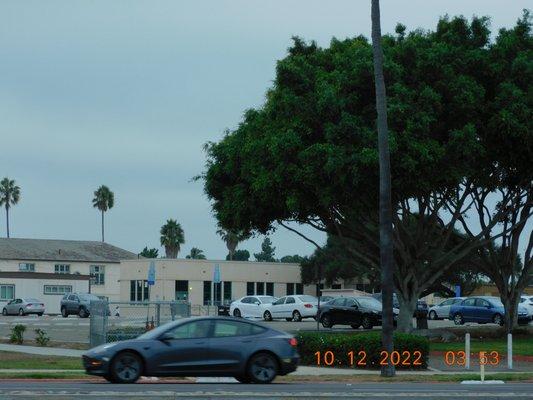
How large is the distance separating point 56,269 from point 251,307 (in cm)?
3943

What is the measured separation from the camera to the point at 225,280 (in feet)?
300

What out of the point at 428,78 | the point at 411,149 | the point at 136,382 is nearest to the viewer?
the point at 136,382

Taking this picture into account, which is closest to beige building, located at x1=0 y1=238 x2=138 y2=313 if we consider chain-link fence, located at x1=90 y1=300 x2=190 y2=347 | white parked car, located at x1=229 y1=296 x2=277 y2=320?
white parked car, located at x1=229 y1=296 x2=277 y2=320

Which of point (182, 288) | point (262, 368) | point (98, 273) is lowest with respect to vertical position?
point (262, 368)

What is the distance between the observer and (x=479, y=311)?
56.8 meters

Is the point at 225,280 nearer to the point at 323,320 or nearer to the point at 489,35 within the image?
the point at 323,320

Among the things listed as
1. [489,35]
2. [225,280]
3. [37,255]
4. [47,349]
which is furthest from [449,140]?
[37,255]

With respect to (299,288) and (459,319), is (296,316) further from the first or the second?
(299,288)

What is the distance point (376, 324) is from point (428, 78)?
16.8m

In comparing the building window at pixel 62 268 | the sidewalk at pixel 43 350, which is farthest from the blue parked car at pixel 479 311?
the building window at pixel 62 268

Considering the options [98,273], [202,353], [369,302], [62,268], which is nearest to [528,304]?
[369,302]

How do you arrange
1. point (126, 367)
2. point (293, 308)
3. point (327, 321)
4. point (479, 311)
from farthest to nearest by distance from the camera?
point (293, 308) < point (479, 311) < point (327, 321) < point (126, 367)

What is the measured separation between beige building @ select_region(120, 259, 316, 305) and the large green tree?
44.2 meters

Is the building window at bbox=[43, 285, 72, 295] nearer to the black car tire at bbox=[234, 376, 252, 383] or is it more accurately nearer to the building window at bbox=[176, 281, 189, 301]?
the building window at bbox=[176, 281, 189, 301]
